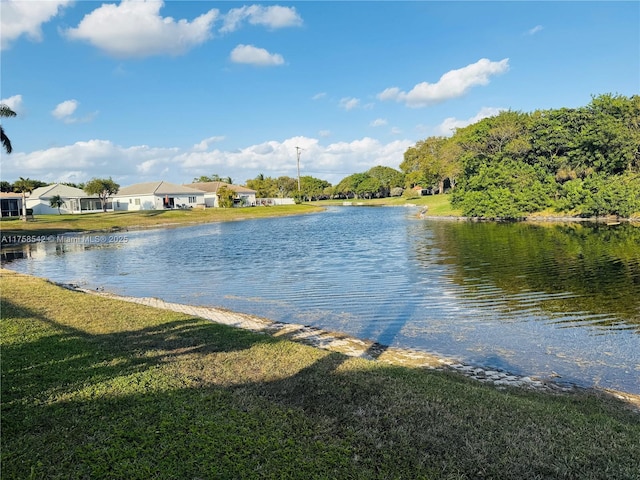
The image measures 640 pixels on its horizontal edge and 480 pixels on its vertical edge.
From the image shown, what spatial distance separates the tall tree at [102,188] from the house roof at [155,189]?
7121 mm

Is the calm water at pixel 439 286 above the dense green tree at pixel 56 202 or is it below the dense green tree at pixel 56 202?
below

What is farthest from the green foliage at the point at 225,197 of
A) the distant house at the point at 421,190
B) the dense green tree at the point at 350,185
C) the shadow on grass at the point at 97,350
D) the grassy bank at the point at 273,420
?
the grassy bank at the point at 273,420

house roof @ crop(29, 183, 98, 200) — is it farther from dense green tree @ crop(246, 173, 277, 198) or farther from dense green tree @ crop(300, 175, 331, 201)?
dense green tree @ crop(300, 175, 331, 201)

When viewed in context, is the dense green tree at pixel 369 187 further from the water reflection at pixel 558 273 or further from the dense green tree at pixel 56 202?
the water reflection at pixel 558 273

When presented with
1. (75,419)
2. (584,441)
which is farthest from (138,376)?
(584,441)

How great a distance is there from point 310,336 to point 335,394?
4519 millimetres

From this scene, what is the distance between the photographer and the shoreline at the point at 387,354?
24.7 feet

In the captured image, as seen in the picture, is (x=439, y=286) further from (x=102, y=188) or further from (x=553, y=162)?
(x=102, y=188)

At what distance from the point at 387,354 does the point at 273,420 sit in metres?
4.61

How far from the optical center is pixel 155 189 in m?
81.0

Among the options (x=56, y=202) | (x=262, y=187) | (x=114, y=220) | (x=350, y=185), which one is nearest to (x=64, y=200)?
(x=56, y=202)

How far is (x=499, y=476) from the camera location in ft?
13.5

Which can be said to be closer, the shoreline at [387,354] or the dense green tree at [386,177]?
the shoreline at [387,354]

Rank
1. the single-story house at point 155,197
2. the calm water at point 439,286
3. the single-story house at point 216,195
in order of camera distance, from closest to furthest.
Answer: the calm water at point 439,286 < the single-story house at point 155,197 < the single-story house at point 216,195
